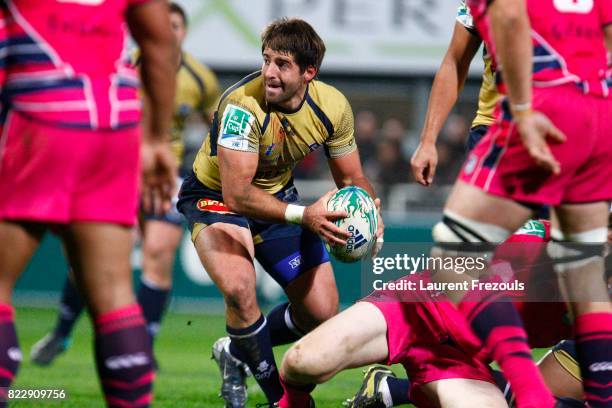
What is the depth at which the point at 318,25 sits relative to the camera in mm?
17609

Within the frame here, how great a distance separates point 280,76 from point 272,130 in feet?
0.94

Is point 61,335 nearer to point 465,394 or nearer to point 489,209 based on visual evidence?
point 465,394

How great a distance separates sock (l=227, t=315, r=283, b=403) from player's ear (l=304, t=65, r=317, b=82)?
1.29 meters

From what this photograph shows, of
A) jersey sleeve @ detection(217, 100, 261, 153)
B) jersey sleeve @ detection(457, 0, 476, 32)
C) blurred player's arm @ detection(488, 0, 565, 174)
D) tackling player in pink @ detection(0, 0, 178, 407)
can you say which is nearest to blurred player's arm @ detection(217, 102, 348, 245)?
jersey sleeve @ detection(217, 100, 261, 153)

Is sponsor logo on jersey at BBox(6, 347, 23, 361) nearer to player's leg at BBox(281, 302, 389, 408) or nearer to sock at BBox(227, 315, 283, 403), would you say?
player's leg at BBox(281, 302, 389, 408)

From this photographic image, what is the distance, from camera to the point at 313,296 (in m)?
5.81

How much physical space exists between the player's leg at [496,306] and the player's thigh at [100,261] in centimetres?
125

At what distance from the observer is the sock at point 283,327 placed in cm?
599

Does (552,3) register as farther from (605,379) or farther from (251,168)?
(251,168)

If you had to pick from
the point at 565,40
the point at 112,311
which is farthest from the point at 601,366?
the point at 112,311

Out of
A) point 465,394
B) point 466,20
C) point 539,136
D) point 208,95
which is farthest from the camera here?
point 208,95

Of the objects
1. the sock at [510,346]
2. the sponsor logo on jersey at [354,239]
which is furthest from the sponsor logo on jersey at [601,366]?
the sponsor logo on jersey at [354,239]

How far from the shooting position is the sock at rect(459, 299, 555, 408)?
4035 millimetres

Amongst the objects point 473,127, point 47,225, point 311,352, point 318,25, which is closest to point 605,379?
point 311,352
